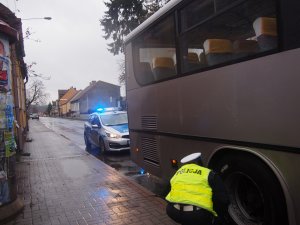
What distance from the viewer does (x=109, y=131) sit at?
13.6m

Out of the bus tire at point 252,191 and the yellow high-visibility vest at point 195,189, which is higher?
the yellow high-visibility vest at point 195,189

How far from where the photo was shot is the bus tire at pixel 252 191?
13.0 feet

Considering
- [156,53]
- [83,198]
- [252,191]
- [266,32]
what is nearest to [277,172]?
[252,191]

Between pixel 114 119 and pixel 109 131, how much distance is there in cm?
115

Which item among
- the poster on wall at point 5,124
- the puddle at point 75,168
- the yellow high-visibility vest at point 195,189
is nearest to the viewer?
the yellow high-visibility vest at point 195,189

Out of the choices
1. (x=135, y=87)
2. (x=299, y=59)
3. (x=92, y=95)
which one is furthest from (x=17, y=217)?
(x=92, y=95)

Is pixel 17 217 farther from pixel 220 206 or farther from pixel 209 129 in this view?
pixel 220 206

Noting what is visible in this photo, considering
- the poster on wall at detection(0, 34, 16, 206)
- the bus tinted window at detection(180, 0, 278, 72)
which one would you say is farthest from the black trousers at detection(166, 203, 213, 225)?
the poster on wall at detection(0, 34, 16, 206)

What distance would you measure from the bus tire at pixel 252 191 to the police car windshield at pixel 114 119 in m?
9.67

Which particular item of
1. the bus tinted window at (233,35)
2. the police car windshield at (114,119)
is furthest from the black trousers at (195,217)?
the police car windshield at (114,119)

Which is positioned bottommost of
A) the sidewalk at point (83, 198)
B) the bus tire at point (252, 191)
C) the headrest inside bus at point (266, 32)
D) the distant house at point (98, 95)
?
the sidewalk at point (83, 198)

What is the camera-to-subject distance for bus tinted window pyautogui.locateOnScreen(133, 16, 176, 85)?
20.2ft

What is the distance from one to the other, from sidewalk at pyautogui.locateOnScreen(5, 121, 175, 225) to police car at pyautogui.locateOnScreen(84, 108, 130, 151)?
2562 millimetres

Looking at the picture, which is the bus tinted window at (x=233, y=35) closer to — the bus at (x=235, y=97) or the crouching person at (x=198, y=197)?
the bus at (x=235, y=97)
